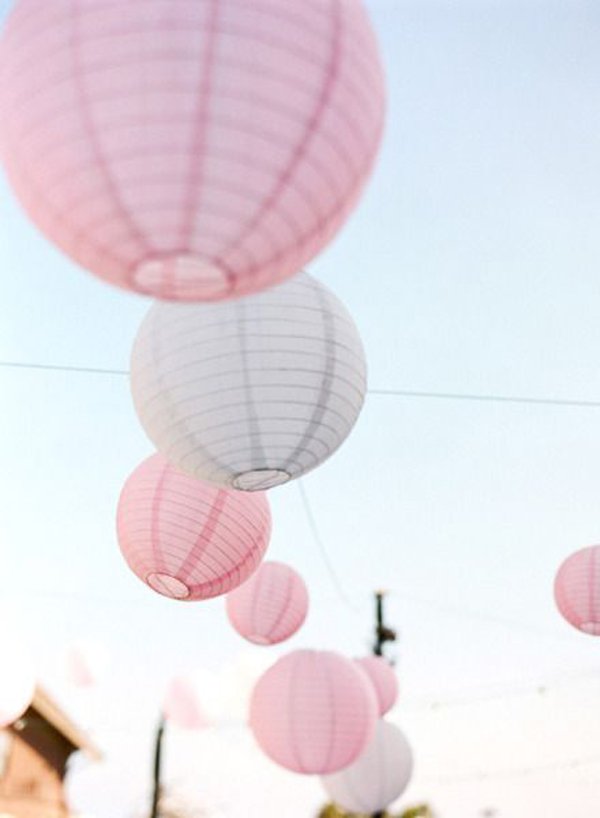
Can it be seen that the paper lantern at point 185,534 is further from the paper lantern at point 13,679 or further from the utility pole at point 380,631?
the utility pole at point 380,631

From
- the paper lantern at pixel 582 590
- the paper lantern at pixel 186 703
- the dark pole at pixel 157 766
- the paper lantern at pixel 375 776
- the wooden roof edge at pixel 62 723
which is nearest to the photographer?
the paper lantern at pixel 582 590

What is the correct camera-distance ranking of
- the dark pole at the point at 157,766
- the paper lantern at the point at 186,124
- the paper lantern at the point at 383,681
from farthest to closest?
the dark pole at the point at 157,766 → the paper lantern at the point at 383,681 → the paper lantern at the point at 186,124

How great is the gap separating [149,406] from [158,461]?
92 centimetres

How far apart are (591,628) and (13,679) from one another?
13.5ft

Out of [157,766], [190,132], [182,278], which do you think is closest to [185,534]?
[182,278]

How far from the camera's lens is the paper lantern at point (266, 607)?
5508 mm

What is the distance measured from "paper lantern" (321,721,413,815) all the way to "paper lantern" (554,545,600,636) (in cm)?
232

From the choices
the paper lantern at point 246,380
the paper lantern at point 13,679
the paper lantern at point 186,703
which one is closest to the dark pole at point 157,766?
the paper lantern at point 186,703

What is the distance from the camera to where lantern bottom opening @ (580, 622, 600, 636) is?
18.1 ft

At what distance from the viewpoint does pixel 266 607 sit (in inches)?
217

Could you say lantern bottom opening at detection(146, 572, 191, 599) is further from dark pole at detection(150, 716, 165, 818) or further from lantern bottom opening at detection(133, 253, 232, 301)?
dark pole at detection(150, 716, 165, 818)

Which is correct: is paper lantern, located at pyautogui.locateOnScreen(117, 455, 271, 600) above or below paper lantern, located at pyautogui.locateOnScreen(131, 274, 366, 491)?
below

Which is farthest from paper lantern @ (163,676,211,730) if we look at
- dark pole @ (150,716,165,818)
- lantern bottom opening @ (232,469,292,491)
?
dark pole @ (150,716,165,818)

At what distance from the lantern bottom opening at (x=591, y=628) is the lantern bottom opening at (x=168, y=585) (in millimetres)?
3416
